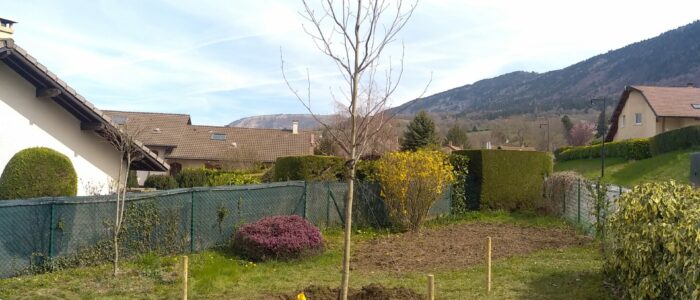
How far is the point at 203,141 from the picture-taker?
45.5 meters

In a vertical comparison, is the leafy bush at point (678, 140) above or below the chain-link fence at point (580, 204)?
above

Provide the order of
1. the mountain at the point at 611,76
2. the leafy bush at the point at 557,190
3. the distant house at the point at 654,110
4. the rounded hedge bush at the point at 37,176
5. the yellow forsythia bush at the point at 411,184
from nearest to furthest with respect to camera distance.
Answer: the rounded hedge bush at the point at 37,176
the yellow forsythia bush at the point at 411,184
the leafy bush at the point at 557,190
the distant house at the point at 654,110
the mountain at the point at 611,76

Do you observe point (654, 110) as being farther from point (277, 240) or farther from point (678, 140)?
point (277, 240)

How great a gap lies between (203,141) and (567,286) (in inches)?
1600

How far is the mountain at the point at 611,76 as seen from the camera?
13862 centimetres

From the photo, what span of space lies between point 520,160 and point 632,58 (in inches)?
6831

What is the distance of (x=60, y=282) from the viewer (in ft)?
26.4

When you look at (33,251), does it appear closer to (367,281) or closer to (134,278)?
(134,278)

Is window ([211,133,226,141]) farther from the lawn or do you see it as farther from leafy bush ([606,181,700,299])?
leafy bush ([606,181,700,299])

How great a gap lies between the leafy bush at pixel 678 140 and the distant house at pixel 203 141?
2498cm

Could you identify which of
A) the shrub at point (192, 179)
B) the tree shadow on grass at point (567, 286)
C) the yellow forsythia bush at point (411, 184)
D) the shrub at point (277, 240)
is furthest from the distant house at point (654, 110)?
the shrub at point (277, 240)

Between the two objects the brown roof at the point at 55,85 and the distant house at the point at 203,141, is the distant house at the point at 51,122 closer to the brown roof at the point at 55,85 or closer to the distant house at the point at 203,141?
the brown roof at the point at 55,85

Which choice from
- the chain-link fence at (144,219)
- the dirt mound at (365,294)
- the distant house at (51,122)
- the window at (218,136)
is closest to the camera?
the dirt mound at (365,294)

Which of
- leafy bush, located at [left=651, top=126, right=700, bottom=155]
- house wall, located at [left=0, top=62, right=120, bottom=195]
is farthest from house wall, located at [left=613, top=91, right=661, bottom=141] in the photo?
house wall, located at [left=0, top=62, right=120, bottom=195]
